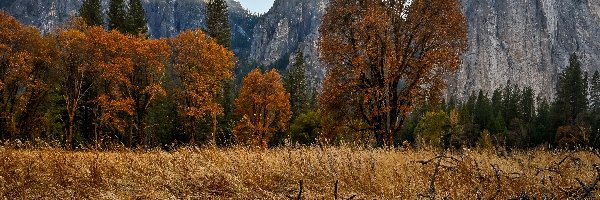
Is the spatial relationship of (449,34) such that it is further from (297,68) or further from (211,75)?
(297,68)

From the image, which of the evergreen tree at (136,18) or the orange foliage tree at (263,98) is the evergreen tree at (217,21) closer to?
the evergreen tree at (136,18)

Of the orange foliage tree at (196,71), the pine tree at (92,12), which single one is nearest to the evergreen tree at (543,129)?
the orange foliage tree at (196,71)

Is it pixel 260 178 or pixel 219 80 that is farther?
pixel 219 80

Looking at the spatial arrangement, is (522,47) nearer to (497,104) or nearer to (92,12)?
(497,104)

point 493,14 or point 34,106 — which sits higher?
point 493,14

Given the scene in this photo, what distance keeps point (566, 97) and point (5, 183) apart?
82.1 meters

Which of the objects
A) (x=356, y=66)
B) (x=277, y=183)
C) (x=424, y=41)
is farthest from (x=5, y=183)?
(x=424, y=41)

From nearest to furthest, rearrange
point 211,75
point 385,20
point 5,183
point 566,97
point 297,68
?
1. point 5,183
2. point 385,20
3. point 211,75
4. point 297,68
5. point 566,97

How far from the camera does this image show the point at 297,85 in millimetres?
57594

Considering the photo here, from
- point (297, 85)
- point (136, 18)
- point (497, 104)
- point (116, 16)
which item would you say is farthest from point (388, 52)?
point (497, 104)

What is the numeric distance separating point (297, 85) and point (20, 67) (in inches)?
1373

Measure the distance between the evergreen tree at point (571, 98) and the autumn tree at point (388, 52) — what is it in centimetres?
6581

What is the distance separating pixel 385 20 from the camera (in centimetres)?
1527

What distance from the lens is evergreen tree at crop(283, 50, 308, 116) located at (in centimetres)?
5747
